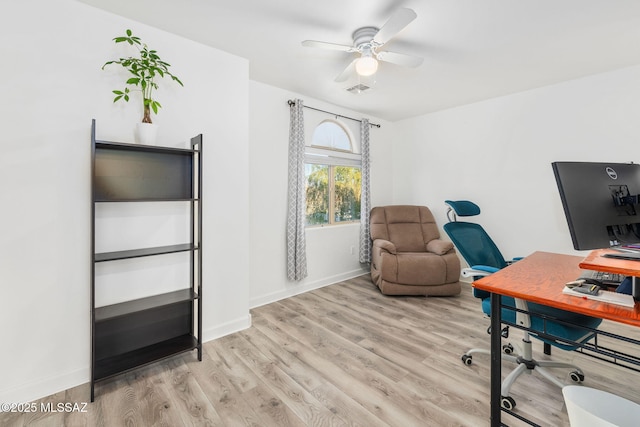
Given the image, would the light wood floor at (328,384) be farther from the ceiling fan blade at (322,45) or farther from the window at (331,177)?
the ceiling fan blade at (322,45)

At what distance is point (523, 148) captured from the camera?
344 cm

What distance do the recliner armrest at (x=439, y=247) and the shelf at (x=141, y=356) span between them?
2902mm

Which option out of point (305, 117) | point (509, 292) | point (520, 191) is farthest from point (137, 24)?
Result: point (520, 191)

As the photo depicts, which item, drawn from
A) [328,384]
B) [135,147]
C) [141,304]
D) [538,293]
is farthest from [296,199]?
[538,293]

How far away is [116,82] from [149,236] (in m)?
1.11

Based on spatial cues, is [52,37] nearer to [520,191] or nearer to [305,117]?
[305,117]

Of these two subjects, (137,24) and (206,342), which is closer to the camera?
(137,24)

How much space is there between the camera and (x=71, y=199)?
1.83m

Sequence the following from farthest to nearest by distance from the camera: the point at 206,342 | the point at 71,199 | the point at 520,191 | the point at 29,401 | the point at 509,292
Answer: the point at 520,191, the point at 206,342, the point at 71,199, the point at 29,401, the point at 509,292

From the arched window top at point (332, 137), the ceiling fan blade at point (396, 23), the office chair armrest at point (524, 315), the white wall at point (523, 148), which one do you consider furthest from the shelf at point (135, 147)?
the white wall at point (523, 148)

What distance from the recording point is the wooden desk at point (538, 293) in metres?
1.03

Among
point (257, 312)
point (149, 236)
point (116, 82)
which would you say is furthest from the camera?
point (257, 312)

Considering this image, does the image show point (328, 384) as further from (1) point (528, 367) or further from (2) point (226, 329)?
(1) point (528, 367)

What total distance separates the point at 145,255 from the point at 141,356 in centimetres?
72
